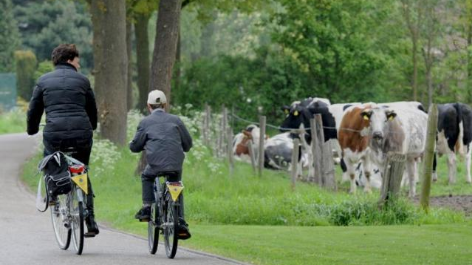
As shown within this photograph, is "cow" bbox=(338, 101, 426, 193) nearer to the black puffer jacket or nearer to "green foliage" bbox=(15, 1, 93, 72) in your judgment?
the black puffer jacket

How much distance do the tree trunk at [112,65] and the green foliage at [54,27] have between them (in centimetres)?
5633

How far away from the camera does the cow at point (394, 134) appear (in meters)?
32.8

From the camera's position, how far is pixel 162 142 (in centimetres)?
1538

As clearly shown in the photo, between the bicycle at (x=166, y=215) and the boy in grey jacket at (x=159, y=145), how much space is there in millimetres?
93

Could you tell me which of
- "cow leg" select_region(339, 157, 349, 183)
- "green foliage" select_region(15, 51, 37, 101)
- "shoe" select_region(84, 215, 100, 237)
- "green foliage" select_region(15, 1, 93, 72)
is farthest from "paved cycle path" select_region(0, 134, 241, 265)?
"green foliage" select_region(15, 1, 93, 72)

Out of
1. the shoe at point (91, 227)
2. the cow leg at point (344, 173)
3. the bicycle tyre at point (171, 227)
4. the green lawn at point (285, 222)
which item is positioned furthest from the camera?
the cow leg at point (344, 173)

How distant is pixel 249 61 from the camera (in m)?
54.3

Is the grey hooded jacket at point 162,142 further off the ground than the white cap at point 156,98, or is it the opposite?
the white cap at point 156,98

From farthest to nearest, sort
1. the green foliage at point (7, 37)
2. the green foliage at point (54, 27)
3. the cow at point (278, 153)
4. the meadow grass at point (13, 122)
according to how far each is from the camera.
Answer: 1. the green foliage at point (54, 27)
2. the green foliage at point (7, 37)
3. the meadow grass at point (13, 122)
4. the cow at point (278, 153)

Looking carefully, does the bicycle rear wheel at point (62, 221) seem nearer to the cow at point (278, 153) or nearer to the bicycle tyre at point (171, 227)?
the bicycle tyre at point (171, 227)

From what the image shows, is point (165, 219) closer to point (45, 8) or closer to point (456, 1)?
point (456, 1)

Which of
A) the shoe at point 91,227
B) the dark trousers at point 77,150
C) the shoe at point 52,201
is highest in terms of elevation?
the dark trousers at point 77,150

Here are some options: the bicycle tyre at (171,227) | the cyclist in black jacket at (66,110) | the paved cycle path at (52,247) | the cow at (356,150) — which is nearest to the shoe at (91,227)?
the cyclist in black jacket at (66,110)

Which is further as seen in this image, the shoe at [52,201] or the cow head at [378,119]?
the cow head at [378,119]
